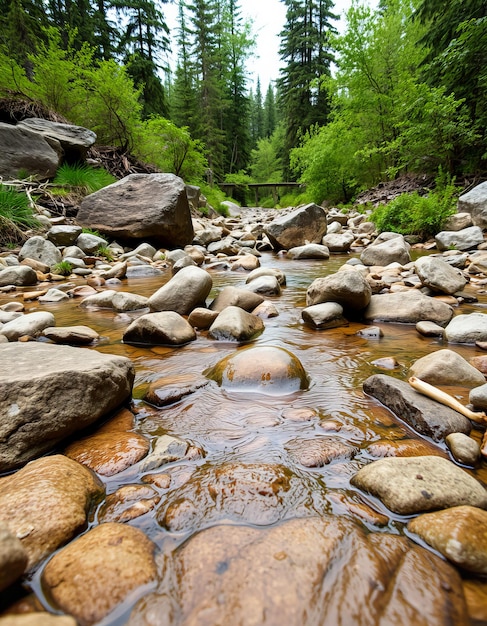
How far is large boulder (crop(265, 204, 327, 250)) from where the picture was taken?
347 inches

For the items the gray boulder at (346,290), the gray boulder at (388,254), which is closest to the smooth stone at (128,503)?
the gray boulder at (346,290)

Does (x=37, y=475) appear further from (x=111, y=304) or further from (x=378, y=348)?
(x=111, y=304)

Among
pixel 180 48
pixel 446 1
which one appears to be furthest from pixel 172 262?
pixel 180 48

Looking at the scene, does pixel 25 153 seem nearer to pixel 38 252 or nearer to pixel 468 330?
pixel 38 252

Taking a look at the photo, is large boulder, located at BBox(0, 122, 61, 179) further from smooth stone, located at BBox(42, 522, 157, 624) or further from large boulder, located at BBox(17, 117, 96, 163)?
smooth stone, located at BBox(42, 522, 157, 624)

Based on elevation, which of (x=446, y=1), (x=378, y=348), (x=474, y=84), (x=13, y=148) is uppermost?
(x=446, y=1)

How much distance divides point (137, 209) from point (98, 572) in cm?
767

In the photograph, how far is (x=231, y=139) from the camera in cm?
3281

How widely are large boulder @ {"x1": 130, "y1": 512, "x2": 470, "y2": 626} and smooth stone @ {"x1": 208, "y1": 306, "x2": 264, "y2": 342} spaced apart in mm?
1911

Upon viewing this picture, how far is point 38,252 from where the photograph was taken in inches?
241

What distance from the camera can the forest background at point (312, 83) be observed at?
9.04 m

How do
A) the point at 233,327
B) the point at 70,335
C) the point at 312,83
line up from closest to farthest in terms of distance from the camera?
1. the point at 70,335
2. the point at 233,327
3. the point at 312,83

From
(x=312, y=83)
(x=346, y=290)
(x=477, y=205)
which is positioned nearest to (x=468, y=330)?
(x=346, y=290)

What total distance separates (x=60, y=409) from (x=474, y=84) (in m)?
11.7
